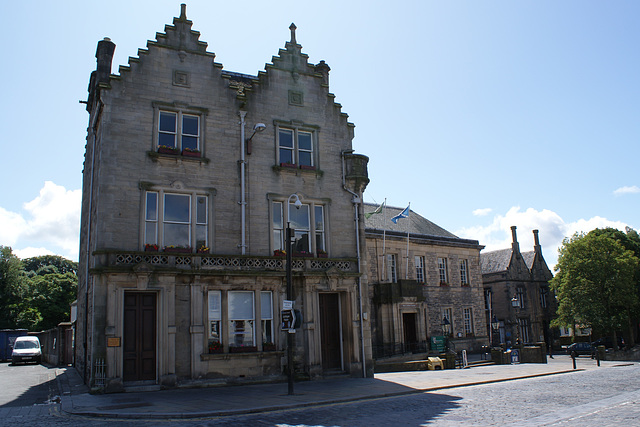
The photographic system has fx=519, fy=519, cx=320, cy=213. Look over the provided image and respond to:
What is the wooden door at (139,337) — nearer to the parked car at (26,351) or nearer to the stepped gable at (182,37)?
the stepped gable at (182,37)

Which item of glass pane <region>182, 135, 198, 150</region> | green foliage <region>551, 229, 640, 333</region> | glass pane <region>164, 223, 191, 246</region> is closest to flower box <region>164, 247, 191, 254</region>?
glass pane <region>164, 223, 191, 246</region>

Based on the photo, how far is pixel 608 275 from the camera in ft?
162

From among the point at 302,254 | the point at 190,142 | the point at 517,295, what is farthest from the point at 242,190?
the point at 517,295

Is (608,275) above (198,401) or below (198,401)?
above

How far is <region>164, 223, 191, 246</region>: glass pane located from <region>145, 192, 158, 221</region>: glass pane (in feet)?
1.80

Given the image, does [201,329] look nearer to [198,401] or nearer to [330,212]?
[198,401]

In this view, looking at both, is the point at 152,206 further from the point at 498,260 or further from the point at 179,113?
the point at 498,260

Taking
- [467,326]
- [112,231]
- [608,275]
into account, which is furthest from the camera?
[608,275]

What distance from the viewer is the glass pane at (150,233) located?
62.7ft

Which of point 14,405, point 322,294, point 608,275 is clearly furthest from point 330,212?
point 608,275

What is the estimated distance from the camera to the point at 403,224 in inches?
1652

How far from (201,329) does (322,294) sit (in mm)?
5523

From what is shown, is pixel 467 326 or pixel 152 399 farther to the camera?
pixel 467 326

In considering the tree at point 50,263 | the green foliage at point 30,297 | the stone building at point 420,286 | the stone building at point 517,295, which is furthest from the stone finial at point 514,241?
the tree at point 50,263
